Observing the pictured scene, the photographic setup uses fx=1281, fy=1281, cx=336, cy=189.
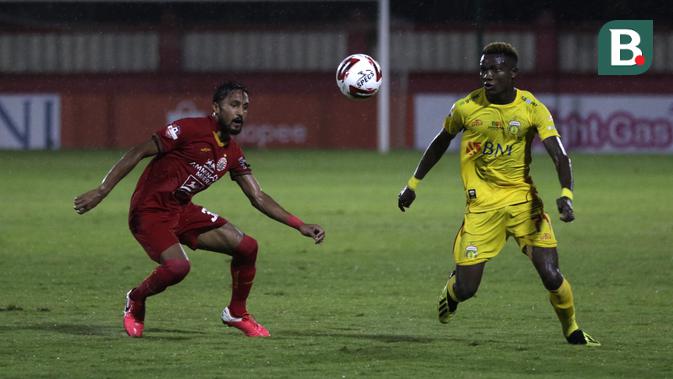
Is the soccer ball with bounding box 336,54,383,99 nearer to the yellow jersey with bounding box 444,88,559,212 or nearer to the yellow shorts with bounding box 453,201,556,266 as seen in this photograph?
the yellow jersey with bounding box 444,88,559,212

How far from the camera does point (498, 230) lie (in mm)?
8797

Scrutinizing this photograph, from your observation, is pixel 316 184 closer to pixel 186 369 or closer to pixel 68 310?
pixel 68 310

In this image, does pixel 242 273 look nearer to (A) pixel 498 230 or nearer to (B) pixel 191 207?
(B) pixel 191 207

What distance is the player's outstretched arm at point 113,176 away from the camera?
334 inches

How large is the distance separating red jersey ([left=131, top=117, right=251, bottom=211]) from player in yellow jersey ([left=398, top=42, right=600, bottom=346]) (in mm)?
1683

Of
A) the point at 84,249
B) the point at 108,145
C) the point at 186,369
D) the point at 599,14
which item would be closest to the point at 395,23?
the point at 599,14

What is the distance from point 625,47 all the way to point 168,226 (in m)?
35.7

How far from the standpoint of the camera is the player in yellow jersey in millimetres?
8633

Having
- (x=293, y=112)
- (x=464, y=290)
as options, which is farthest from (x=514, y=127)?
(x=293, y=112)

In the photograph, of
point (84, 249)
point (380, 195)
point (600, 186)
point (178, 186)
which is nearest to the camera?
point (178, 186)

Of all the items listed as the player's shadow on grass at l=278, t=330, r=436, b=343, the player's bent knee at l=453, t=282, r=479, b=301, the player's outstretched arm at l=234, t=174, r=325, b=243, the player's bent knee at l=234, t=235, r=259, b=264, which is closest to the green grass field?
the player's shadow on grass at l=278, t=330, r=436, b=343

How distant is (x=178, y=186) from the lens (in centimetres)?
912

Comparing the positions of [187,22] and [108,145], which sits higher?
Result: [187,22]

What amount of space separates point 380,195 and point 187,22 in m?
23.7
